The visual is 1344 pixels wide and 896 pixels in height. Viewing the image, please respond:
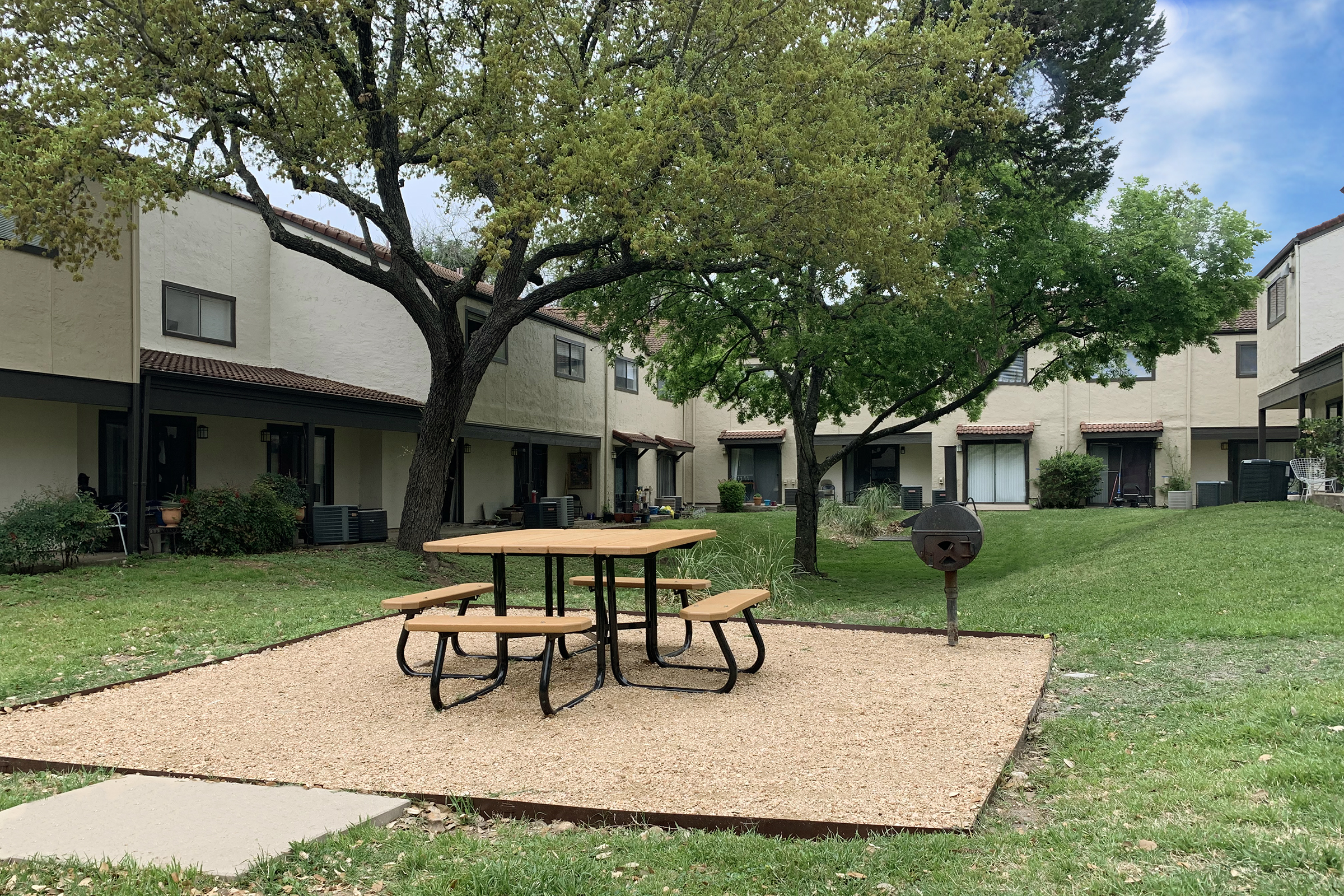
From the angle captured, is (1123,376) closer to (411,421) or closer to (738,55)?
(738,55)

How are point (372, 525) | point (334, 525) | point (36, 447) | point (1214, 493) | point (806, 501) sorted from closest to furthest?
point (36, 447) → point (334, 525) → point (806, 501) → point (372, 525) → point (1214, 493)

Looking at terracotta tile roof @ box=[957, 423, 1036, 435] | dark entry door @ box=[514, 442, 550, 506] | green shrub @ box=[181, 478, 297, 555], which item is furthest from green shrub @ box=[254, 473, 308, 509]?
terracotta tile roof @ box=[957, 423, 1036, 435]

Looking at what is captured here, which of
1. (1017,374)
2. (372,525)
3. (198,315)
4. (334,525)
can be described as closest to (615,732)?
(334,525)

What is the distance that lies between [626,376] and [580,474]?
3757 mm

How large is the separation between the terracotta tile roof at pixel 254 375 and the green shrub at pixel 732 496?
13943mm

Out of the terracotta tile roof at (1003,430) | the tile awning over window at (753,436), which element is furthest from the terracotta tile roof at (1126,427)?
the tile awning over window at (753,436)

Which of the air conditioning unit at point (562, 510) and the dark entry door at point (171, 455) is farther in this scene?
the air conditioning unit at point (562, 510)

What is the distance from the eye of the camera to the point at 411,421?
20.0 metres

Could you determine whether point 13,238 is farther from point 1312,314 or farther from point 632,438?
point 1312,314

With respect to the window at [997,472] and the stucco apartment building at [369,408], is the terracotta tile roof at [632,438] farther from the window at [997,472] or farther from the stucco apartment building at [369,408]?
the window at [997,472]

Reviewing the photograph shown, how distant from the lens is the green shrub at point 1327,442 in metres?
17.7

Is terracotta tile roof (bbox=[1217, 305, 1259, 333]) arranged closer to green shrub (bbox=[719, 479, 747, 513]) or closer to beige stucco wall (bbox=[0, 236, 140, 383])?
green shrub (bbox=[719, 479, 747, 513])

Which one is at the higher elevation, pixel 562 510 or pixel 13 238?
pixel 13 238

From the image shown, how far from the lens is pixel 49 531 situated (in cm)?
1245
